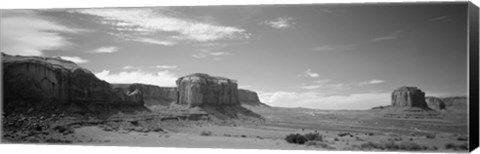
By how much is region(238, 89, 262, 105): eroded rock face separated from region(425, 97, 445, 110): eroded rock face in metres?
5.13

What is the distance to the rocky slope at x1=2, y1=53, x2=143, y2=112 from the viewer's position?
81.3 feet

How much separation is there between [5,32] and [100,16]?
10.9ft

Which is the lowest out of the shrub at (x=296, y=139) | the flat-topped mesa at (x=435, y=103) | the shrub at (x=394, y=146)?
the shrub at (x=394, y=146)

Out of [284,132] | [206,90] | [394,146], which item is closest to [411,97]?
[394,146]

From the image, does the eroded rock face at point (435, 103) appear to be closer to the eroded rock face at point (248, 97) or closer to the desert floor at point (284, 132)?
the desert floor at point (284, 132)

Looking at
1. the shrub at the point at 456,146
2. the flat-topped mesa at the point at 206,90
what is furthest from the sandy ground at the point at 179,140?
the shrub at the point at 456,146

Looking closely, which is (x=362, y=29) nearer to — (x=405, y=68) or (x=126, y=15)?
(x=405, y=68)

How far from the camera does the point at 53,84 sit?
2505 cm

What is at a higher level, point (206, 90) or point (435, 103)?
point (206, 90)

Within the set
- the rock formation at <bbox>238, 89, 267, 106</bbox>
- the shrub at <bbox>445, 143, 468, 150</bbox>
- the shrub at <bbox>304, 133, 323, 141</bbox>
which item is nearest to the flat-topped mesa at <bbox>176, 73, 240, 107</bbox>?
the rock formation at <bbox>238, 89, 267, 106</bbox>

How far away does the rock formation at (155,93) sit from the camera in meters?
24.4

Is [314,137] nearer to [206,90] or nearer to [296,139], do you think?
[296,139]

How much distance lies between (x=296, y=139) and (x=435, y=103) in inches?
165

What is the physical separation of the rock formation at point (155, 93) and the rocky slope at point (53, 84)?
23 cm
